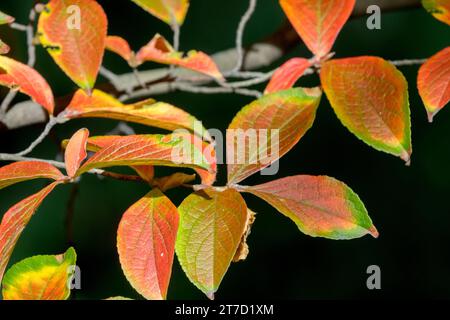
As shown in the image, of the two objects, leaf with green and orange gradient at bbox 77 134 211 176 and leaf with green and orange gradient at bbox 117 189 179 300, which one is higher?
leaf with green and orange gradient at bbox 77 134 211 176

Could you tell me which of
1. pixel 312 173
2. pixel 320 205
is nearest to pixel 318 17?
pixel 320 205

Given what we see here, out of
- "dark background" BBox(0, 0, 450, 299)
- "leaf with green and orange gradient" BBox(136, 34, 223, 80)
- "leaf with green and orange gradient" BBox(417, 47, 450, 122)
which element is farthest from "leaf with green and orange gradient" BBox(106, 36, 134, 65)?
"dark background" BBox(0, 0, 450, 299)

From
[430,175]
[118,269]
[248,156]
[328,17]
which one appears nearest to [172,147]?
[248,156]

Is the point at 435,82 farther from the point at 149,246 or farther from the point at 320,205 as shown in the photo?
the point at 149,246

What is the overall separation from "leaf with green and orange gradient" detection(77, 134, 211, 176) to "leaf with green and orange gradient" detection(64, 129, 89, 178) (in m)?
0.02

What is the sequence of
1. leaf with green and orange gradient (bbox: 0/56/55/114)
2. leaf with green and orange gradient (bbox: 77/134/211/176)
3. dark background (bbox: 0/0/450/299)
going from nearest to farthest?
leaf with green and orange gradient (bbox: 77/134/211/176), leaf with green and orange gradient (bbox: 0/56/55/114), dark background (bbox: 0/0/450/299)

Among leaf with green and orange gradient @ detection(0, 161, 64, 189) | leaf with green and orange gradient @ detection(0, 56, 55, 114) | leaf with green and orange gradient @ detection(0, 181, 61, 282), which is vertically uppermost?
leaf with green and orange gradient @ detection(0, 56, 55, 114)

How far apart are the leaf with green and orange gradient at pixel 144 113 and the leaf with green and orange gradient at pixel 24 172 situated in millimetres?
61

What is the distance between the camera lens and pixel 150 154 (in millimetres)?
358

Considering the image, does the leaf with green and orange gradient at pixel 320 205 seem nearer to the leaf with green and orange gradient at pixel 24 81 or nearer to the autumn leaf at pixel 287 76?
the autumn leaf at pixel 287 76

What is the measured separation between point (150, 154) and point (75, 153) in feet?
0.21

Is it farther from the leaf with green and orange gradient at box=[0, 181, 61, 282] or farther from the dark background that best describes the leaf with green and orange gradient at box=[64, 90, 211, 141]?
the dark background

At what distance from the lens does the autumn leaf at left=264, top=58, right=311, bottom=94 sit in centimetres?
47

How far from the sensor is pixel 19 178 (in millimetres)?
391
